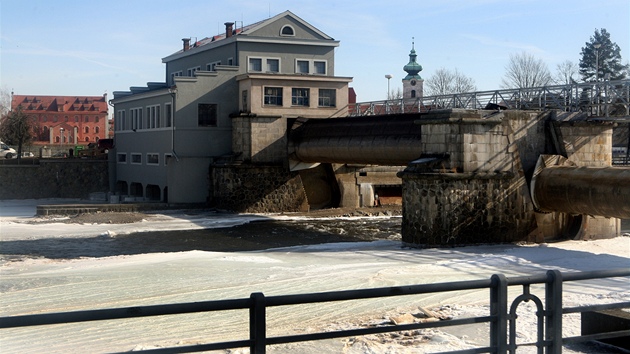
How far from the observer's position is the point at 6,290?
17344mm

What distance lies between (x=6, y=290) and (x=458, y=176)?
13.6 metres

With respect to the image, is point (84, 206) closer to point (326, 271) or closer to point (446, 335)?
point (326, 271)

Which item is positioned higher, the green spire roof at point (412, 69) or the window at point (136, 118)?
the green spire roof at point (412, 69)

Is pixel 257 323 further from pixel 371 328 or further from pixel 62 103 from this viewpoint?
pixel 62 103

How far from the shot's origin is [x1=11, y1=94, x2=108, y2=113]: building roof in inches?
4889

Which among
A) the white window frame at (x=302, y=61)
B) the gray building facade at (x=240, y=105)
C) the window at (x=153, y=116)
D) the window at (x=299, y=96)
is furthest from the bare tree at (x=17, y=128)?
the window at (x=299, y=96)

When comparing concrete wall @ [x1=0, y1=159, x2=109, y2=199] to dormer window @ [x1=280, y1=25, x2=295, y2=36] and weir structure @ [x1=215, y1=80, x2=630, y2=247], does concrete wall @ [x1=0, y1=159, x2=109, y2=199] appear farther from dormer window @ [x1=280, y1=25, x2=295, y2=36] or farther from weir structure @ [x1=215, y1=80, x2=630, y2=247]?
weir structure @ [x1=215, y1=80, x2=630, y2=247]

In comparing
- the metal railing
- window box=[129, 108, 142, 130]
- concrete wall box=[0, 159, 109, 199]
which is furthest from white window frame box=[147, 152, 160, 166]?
the metal railing

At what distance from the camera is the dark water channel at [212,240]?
26.3 metres

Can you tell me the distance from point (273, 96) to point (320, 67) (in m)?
5.80

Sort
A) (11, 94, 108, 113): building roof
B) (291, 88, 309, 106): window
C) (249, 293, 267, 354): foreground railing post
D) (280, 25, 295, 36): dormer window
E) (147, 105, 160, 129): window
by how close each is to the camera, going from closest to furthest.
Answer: (249, 293, 267, 354): foreground railing post
(291, 88, 309, 106): window
(147, 105, 160, 129): window
(280, 25, 295, 36): dormer window
(11, 94, 108, 113): building roof

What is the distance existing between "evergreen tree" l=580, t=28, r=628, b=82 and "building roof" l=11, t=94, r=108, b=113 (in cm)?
7533

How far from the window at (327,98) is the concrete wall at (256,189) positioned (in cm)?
415

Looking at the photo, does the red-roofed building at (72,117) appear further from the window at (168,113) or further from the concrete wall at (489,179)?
the concrete wall at (489,179)
